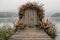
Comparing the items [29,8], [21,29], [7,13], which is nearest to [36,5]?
[29,8]

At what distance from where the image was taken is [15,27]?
571 cm

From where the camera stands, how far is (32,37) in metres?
5.05

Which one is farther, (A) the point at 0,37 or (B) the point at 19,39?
(A) the point at 0,37

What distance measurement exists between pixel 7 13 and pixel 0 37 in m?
2.11

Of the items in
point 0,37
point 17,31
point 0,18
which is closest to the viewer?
point 17,31

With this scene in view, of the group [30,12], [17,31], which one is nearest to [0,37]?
[17,31]

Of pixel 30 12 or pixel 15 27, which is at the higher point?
pixel 30 12

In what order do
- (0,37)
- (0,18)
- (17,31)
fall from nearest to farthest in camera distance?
(17,31) → (0,37) → (0,18)

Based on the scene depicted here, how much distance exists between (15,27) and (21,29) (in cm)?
29

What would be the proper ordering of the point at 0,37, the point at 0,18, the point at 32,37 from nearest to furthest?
1. the point at 32,37
2. the point at 0,37
3. the point at 0,18

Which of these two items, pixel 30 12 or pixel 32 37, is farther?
pixel 30 12

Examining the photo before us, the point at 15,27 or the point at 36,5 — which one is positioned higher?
the point at 36,5

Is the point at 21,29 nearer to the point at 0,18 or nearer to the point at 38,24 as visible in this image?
the point at 38,24

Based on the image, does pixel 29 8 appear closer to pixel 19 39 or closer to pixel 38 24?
pixel 38 24
